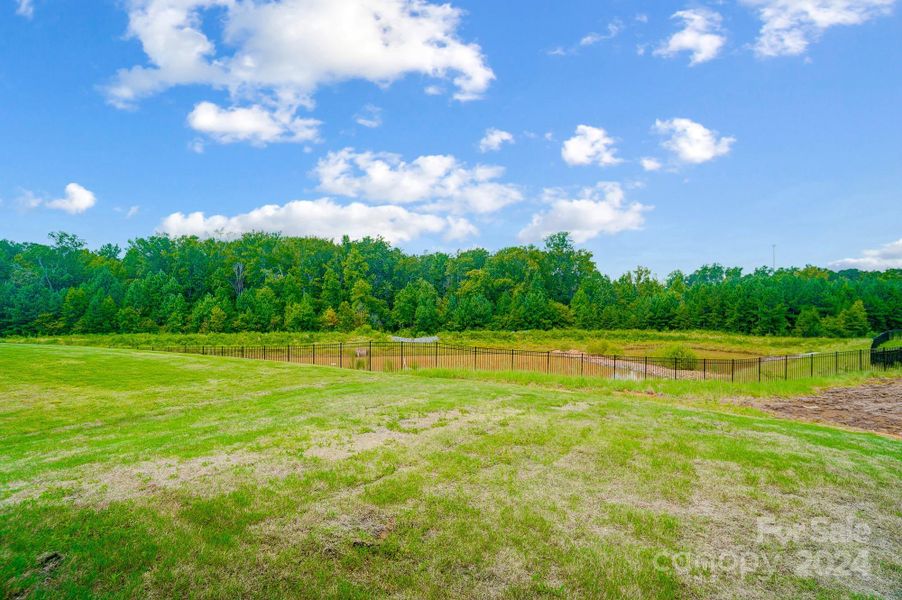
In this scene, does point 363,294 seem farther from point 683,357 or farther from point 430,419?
point 430,419

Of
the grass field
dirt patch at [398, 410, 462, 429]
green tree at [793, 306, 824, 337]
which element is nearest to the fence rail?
the grass field

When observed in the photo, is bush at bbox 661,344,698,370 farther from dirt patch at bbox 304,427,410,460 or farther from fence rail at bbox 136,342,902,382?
dirt patch at bbox 304,427,410,460

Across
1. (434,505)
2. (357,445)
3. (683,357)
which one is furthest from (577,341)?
(434,505)

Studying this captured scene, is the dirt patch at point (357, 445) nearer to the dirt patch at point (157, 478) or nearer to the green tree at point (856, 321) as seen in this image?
the dirt patch at point (157, 478)

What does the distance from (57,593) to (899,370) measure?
1231 inches

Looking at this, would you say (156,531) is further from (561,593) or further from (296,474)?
(561,593)

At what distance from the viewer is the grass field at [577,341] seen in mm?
44969

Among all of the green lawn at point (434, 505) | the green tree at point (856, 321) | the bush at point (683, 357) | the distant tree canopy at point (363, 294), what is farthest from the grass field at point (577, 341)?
the green lawn at point (434, 505)

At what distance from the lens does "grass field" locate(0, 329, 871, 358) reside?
45.0m

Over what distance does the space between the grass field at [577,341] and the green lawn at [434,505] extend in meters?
36.5

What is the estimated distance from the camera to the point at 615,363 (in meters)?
27.7

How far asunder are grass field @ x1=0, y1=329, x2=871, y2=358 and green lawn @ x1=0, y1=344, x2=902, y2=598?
36493mm

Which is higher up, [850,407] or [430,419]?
[430,419]

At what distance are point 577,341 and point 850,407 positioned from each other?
45851mm
